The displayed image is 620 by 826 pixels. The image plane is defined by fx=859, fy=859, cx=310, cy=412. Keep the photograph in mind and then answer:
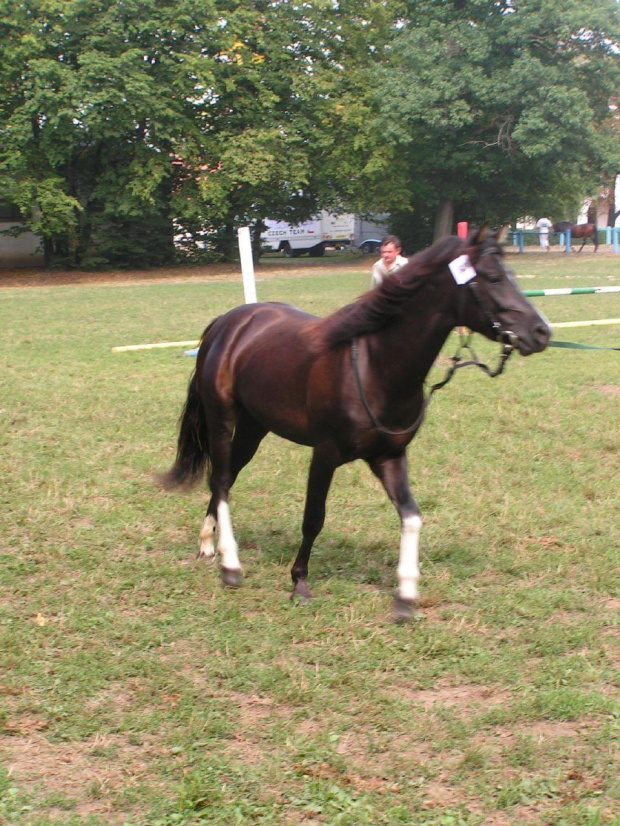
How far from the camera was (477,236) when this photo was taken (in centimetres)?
417

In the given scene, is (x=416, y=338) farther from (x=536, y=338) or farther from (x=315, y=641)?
(x=315, y=641)

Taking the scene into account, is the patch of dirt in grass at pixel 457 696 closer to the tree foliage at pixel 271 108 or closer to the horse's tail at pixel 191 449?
the horse's tail at pixel 191 449

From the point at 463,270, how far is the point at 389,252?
5.66 m

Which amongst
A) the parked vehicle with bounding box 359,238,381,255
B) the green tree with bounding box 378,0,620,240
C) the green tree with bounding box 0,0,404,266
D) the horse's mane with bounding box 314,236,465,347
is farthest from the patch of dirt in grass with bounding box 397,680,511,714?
the parked vehicle with bounding box 359,238,381,255

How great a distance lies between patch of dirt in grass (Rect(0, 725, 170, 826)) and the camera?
3.01m

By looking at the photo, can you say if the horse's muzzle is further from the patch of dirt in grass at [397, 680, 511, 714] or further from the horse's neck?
the patch of dirt in grass at [397, 680, 511, 714]

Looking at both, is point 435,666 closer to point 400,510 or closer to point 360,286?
point 400,510

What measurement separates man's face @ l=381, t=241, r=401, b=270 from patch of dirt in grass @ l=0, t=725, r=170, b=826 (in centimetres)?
720

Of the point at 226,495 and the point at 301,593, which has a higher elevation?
the point at 226,495

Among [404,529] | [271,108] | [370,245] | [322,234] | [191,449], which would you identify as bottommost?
[404,529]

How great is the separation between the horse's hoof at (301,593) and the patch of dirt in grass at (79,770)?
4.80ft

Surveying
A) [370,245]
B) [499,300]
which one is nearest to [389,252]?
[499,300]

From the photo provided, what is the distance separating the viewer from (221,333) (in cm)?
553

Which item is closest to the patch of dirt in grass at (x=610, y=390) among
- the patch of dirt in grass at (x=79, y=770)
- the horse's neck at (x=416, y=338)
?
the horse's neck at (x=416, y=338)
